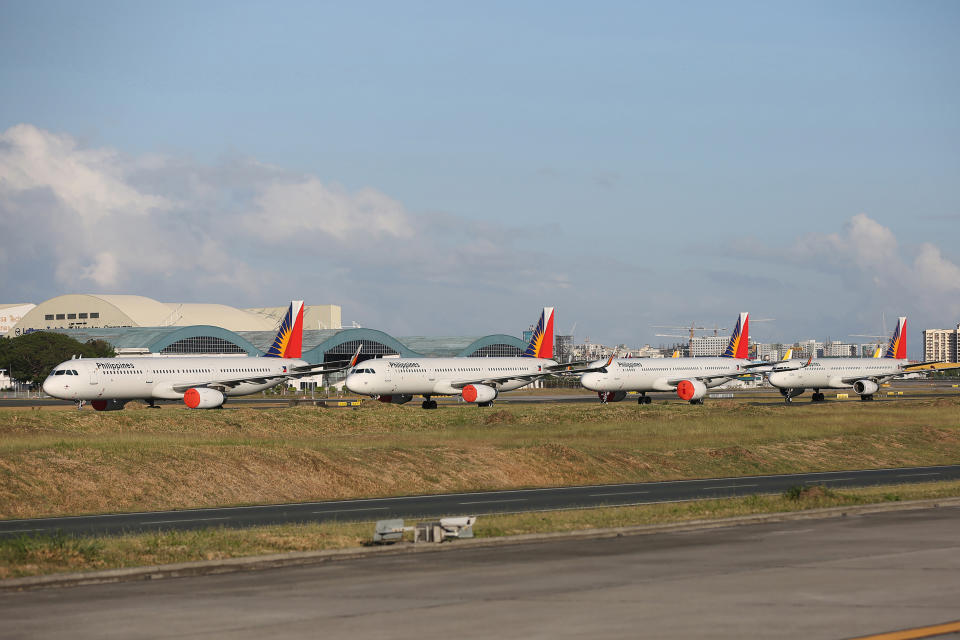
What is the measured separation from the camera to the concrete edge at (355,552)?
702 inches

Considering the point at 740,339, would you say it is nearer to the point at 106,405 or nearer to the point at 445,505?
the point at 106,405

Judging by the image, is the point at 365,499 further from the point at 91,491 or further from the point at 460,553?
the point at 460,553

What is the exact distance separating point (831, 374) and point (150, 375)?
212 ft

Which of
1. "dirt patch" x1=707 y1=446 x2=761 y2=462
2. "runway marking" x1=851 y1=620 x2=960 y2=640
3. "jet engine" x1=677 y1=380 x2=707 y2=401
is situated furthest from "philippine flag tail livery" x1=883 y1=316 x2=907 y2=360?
"runway marking" x1=851 y1=620 x2=960 y2=640

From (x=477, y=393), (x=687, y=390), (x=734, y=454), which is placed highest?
(x=687, y=390)

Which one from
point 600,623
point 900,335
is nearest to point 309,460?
point 600,623

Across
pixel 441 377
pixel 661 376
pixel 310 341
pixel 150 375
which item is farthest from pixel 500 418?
pixel 310 341

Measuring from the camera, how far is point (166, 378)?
78.9m

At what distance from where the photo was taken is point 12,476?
3581cm

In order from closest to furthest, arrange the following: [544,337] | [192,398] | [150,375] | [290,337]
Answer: [192,398], [150,375], [290,337], [544,337]

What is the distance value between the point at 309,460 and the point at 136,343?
115716 mm

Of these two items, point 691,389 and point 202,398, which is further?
point 691,389

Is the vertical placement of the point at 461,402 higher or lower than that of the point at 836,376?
lower

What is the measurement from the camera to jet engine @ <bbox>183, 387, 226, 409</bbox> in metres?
77.4
